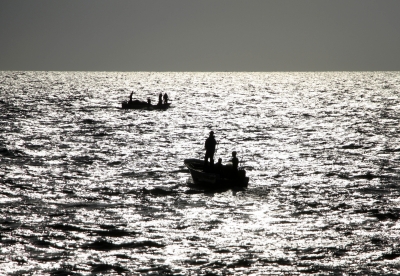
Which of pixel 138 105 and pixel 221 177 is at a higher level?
pixel 138 105

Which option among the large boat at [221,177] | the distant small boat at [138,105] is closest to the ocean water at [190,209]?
the large boat at [221,177]

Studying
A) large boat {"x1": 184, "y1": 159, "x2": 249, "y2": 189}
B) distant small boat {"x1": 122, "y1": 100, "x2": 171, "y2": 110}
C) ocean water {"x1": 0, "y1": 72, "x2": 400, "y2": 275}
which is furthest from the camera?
distant small boat {"x1": 122, "y1": 100, "x2": 171, "y2": 110}

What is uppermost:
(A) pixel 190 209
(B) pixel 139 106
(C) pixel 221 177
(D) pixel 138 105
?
(D) pixel 138 105

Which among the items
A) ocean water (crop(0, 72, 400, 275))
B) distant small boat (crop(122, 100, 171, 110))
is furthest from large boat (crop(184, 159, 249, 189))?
distant small boat (crop(122, 100, 171, 110))

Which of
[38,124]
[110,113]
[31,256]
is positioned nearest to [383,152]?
[31,256]

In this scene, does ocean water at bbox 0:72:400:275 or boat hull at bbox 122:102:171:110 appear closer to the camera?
ocean water at bbox 0:72:400:275

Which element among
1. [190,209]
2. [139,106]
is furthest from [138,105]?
[190,209]

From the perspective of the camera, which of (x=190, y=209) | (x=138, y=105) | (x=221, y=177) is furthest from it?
(x=138, y=105)

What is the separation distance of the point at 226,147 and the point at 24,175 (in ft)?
58.5

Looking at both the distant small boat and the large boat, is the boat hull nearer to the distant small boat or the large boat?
the distant small boat

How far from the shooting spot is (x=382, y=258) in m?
16.1

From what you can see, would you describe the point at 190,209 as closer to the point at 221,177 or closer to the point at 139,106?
the point at 221,177

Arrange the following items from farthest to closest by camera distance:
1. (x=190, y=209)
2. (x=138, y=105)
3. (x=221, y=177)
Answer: (x=138, y=105)
(x=221, y=177)
(x=190, y=209)

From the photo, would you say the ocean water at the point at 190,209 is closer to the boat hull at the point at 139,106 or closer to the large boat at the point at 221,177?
the large boat at the point at 221,177
